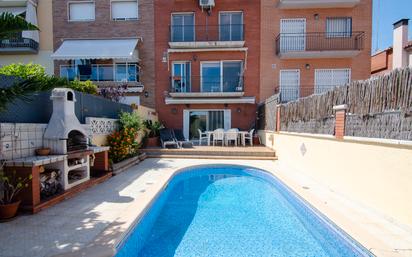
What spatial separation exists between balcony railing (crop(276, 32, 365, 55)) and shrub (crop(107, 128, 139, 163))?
14.4 m

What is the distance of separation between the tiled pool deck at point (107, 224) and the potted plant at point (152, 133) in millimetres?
8663

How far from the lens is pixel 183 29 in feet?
69.0

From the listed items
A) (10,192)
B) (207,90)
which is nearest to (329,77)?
(207,90)

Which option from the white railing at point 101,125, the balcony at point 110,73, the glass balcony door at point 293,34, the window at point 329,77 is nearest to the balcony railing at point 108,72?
the balcony at point 110,73

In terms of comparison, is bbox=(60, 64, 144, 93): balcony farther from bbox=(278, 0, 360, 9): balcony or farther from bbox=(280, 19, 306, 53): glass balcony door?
bbox=(278, 0, 360, 9): balcony

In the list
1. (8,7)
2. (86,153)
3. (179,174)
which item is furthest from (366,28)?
(8,7)

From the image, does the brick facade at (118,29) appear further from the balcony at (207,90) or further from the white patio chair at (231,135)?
the white patio chair at (231,135)

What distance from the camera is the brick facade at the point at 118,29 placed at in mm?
20922

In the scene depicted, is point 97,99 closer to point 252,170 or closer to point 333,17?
point 252,170

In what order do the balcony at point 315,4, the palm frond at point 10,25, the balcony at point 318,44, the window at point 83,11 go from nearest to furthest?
the palm frond at point 10,25, the balcony at point 315,4, the balcony at point 318,44, the window at point 83,11

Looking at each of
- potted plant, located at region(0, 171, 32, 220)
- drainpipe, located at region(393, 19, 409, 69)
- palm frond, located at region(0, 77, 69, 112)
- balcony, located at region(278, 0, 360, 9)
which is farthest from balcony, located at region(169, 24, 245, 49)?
palm frond, located at region(0, 77, 69, 112)

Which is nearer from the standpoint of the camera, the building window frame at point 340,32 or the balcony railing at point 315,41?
the balcony railing at point 315,41

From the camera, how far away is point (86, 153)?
7.95 meters

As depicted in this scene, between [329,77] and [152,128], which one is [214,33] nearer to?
[152,128]
